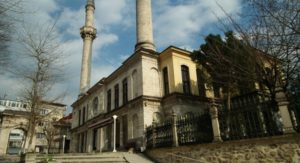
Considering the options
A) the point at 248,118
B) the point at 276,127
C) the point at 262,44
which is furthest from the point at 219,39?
the point at 276,127

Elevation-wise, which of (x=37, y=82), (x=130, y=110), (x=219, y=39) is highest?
(x=219, y=39)

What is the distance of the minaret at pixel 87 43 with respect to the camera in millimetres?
35188

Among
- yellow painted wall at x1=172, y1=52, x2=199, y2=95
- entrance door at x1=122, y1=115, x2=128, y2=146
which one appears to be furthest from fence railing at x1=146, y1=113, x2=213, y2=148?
entrance door at x1=122, y1=115, x2=128, y2=146

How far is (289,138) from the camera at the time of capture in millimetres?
8469

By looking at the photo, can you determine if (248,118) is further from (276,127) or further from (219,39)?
(219,39)

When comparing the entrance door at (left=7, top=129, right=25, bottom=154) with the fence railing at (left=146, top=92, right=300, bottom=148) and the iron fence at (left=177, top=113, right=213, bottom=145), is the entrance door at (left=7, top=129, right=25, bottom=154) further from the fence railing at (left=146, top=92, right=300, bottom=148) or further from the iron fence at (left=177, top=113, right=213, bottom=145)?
the iron fence at (left=177, top=113, right=213, bottom=145)

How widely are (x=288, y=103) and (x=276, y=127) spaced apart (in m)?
1.04

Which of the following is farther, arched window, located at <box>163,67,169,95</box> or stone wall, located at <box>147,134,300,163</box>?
arched window, located at <box>163,67,169,95</box>

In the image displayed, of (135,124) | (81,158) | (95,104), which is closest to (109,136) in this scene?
(135,124)

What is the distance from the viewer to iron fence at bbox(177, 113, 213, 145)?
12.2 m

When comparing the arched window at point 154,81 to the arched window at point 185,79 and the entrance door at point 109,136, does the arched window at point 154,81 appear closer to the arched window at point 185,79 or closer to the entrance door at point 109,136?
the arched window at point 185,79

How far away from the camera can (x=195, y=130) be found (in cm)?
1262

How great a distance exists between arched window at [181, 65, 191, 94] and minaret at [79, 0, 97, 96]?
61.2 feet

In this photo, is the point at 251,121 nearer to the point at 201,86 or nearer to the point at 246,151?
the point at 246,151
